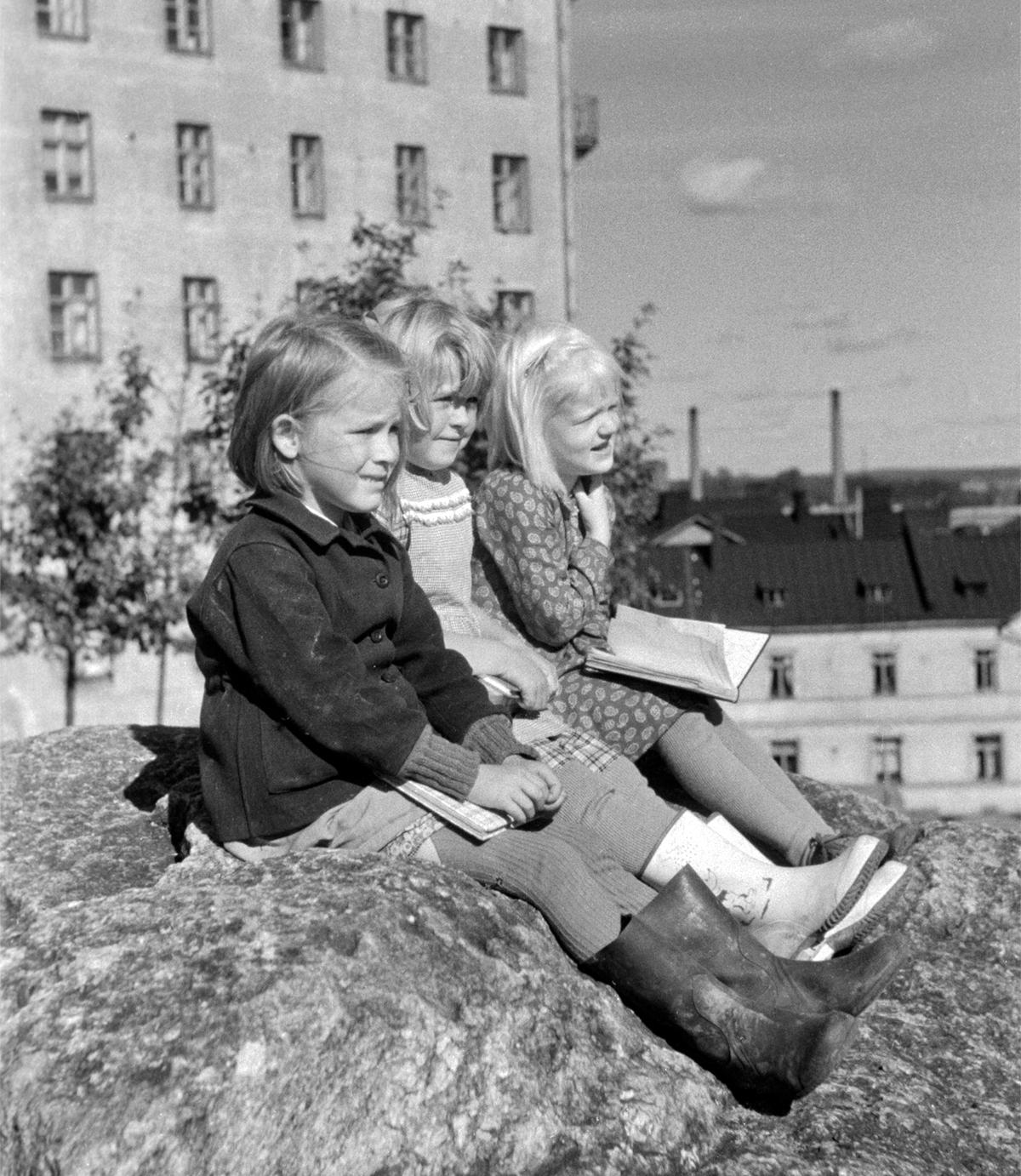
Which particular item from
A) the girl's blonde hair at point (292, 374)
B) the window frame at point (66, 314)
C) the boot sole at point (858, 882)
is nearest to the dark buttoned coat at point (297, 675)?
the girl's blonde hair at point (292, 374)

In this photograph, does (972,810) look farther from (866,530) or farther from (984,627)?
(866,530)

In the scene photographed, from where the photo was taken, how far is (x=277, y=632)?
4.30 metres

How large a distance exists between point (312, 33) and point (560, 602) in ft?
119

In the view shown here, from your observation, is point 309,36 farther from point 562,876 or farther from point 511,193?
point 562,876

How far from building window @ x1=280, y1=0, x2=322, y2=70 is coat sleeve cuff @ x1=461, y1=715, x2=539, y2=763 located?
36.5 metres

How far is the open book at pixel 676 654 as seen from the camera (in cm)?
528

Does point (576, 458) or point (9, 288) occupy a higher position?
point (9, 288)

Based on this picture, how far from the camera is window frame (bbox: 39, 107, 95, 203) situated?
122ft

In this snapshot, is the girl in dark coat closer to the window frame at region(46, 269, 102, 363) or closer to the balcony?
the window frame at region(46, 269, 102, 363)

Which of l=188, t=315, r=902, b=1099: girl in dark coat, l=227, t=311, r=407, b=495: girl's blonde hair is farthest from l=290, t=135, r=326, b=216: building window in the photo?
l=188, t=315, r=902, b=1099: girl in dark coat

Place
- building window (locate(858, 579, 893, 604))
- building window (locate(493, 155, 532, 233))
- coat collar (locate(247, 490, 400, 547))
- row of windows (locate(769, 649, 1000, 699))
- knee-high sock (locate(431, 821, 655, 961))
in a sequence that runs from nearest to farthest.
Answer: knee-high sock (locate(431, 821, 655, 961))
coat collar (locate(247, 490, 400, 547))
building window (locate(493, 155, 532, 233))
row of windows (locate(769, 649, 1000, 699))
building window (locate(858, 579, 893, 604))

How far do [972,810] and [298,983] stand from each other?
59.2 meters

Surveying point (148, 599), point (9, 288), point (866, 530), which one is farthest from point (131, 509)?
point (866, 530)

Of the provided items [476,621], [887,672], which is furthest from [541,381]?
[887,672]
